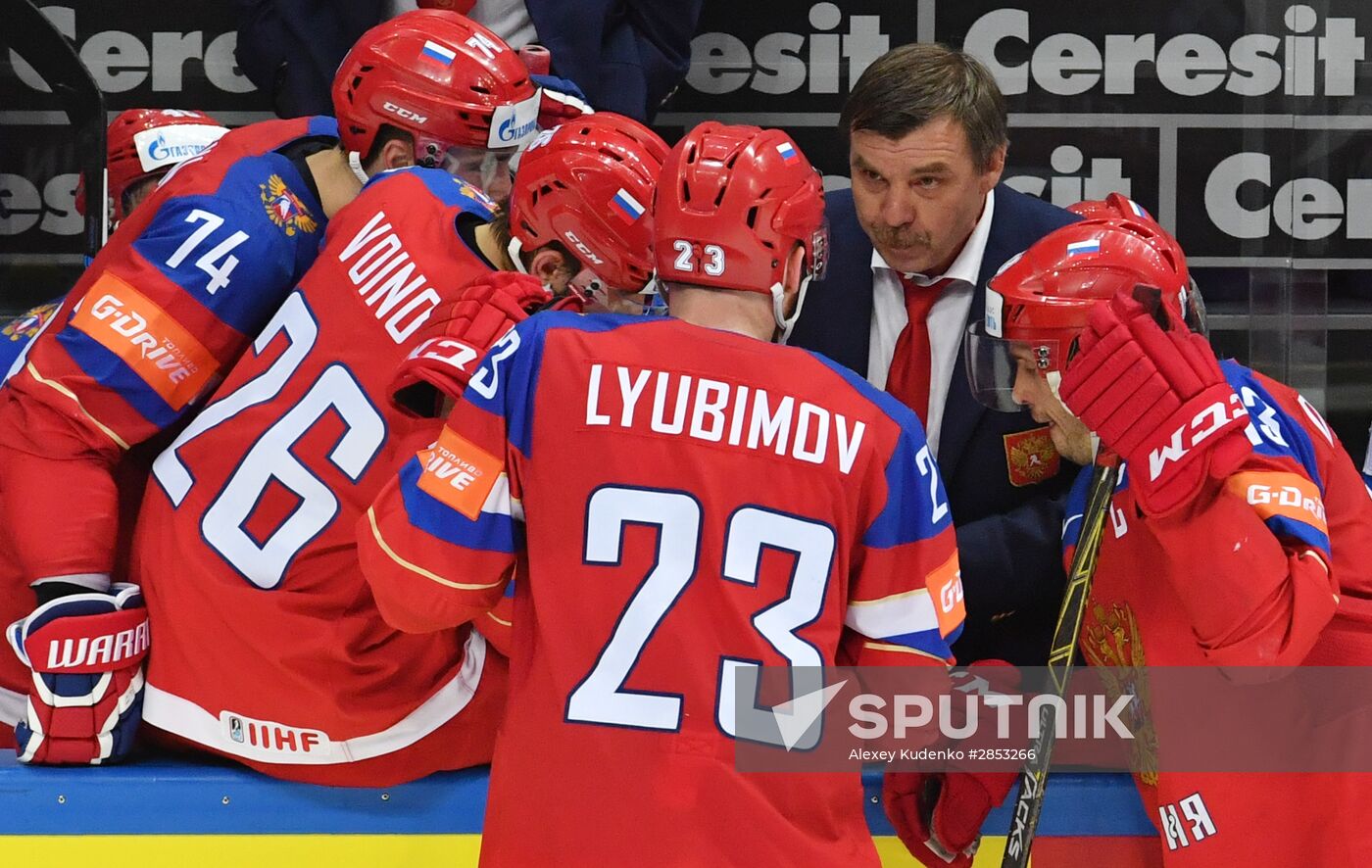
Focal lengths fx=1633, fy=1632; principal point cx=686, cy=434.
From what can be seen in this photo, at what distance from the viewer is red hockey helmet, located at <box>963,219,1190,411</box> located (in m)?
2.38

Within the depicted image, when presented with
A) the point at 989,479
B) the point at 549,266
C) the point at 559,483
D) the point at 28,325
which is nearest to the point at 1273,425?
the point at 989,479

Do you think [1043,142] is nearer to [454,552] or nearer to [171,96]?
[171,96]

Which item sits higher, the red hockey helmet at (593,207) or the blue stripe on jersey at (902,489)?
the red hockey helmet at (593,207)

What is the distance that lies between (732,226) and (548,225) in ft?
1.63

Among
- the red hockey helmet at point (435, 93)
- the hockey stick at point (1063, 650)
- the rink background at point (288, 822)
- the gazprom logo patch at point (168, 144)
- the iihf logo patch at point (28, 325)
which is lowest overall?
the rink background at point (288, 822)

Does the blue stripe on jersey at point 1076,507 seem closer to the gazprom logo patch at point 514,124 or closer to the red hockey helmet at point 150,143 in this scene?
the gazprom logo patch at point 514,124

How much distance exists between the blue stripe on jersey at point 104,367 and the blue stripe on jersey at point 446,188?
50 cm

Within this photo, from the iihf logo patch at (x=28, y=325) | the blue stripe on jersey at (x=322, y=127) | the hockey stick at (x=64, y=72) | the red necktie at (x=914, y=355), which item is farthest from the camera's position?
the hockey stick at (x=64, y=72)

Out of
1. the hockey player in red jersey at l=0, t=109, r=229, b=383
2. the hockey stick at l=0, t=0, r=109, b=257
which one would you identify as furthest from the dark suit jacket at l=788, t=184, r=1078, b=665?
the hockey stick at l=0, t=0, r=109, b=257

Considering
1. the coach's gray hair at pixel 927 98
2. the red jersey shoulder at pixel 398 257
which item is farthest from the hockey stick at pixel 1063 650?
the red jersey shoulder at pixel 398 257

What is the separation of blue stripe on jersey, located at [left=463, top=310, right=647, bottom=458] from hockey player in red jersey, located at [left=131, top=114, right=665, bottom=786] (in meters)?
0.39

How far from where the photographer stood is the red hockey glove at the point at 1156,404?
82.4 inches

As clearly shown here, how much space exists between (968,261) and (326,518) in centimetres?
127

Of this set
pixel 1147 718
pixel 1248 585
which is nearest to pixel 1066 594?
pixel 1147 718
